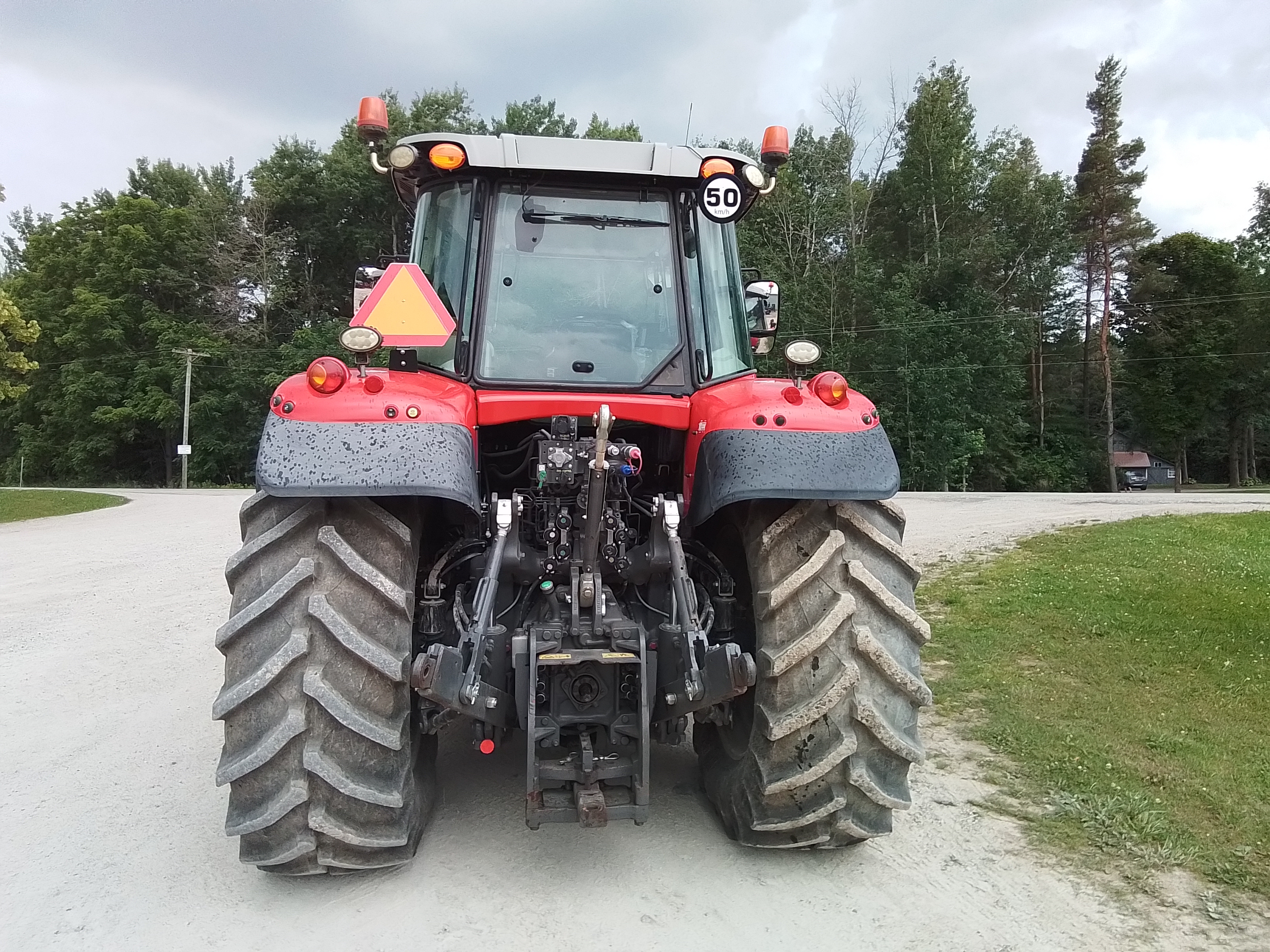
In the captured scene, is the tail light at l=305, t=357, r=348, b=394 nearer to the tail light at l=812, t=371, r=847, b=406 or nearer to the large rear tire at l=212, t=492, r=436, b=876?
the large rear tire at l=212, t=492, r=436, b=876

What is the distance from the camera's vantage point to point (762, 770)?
2.83 meters

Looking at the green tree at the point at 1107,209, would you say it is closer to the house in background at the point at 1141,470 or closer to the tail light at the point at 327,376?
the house in background at the point at 1141,470

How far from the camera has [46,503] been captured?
23.0 metres

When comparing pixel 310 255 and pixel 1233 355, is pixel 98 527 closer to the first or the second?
pixel 310 255

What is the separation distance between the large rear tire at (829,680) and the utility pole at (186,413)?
38.8m

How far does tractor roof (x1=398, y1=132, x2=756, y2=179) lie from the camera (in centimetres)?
326

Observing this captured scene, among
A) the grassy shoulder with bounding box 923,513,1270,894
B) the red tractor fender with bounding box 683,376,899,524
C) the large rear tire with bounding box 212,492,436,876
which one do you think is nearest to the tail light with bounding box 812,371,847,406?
the red tractor fender with bounding box 683,376,899,524

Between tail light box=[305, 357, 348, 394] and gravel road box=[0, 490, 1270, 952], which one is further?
tail light box=[305, 357, 348, 394]

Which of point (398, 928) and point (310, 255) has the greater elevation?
point (310, 255)

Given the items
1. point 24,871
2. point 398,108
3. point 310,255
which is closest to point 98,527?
point 24,871

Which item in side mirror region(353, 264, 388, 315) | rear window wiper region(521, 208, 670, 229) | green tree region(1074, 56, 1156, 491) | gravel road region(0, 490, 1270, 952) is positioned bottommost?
gravel road region(0, 490, 1270, 952)

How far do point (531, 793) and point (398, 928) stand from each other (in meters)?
0.54

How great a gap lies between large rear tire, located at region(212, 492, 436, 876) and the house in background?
41.2 m

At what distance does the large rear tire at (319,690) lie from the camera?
2547 millimetres
